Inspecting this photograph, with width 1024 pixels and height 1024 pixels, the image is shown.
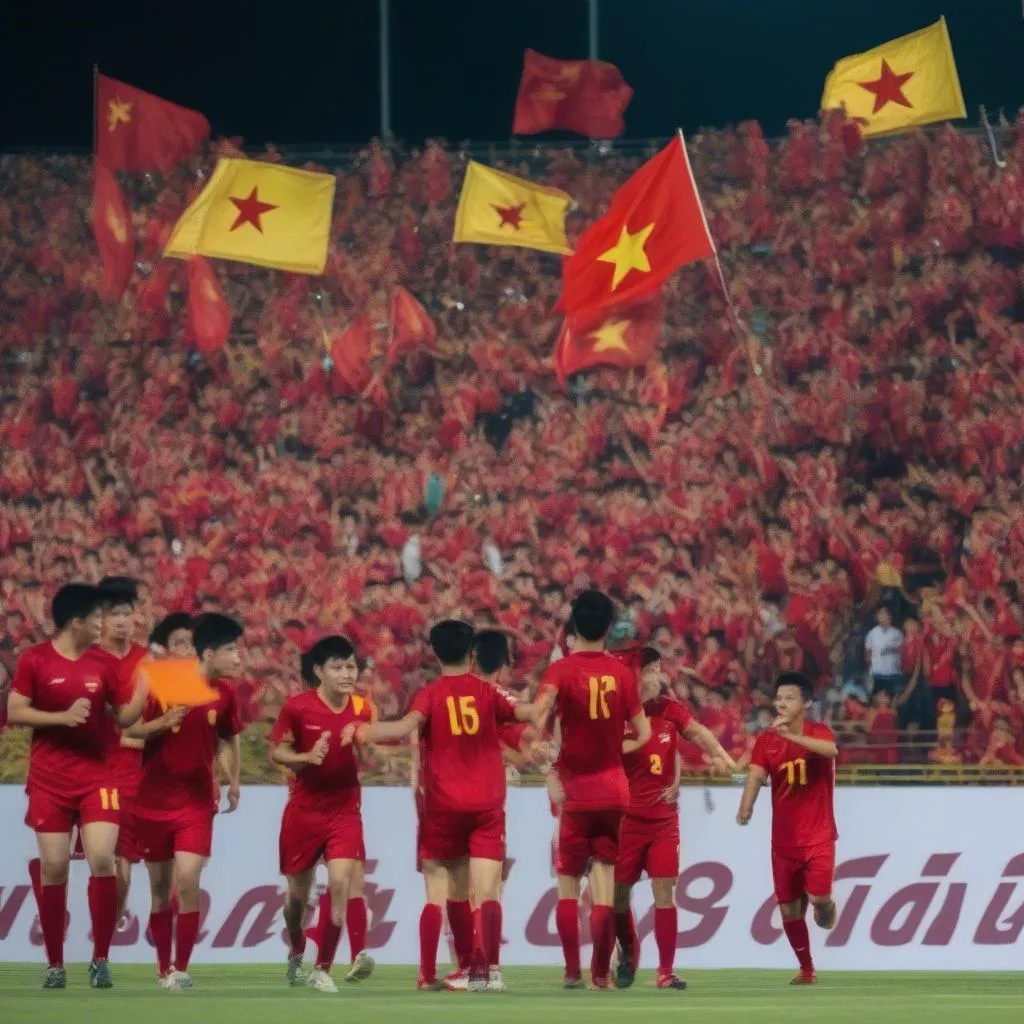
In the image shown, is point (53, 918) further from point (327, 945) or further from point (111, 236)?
point (111, 236)

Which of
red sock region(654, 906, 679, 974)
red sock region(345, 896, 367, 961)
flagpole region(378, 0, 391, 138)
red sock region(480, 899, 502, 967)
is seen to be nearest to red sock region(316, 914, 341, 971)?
red sock region(345, 896, 367, 961)

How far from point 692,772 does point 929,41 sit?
422 inches

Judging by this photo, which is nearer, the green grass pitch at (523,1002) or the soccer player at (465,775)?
the green grass pitch at (523,1002)

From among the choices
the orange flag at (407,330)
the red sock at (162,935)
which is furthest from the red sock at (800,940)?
the orange flag at (407,330)

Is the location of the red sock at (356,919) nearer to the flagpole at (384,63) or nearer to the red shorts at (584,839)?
the red shorts at (584,839)

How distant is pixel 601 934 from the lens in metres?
11.5

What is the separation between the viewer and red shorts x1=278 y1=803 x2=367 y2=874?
11.9 meters

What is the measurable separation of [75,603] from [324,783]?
2059mm

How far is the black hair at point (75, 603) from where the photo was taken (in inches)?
415

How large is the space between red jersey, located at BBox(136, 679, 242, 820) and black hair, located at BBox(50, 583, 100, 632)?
1.16 meters

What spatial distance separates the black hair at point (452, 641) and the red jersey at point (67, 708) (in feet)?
5.24

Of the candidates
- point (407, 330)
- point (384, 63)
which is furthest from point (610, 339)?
point (384, 63)

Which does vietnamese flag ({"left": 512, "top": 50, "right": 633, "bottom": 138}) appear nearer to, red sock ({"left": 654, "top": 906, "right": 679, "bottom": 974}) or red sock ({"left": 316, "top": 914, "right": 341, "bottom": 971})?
red sock ({"left": 654, "top": 906, "right": 679, "bottom": 974})

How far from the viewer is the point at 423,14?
27.5 metres
